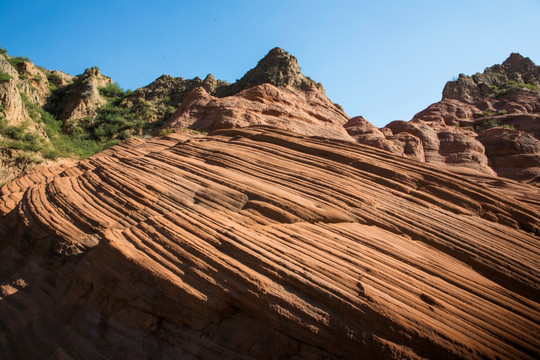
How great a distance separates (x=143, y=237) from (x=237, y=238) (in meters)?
1.84

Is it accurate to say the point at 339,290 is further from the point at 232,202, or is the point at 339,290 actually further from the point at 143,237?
the point at 143,237

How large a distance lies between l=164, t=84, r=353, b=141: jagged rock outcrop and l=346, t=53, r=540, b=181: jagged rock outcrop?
301cm

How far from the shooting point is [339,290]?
12.4 feet

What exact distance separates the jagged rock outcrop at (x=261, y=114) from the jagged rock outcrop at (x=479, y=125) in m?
3.01

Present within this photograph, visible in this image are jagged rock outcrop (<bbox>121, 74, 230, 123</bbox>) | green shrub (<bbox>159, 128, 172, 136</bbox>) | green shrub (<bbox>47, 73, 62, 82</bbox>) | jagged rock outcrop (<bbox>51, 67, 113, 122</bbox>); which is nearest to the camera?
green shrub (<bbox>159, 128, 172, 136</bbox>)

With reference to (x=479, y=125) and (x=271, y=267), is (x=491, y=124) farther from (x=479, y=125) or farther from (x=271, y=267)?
(x=271, y=267)

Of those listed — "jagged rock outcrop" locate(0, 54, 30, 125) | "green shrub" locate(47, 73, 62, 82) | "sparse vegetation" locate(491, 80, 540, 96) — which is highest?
"sparse vegetation" locate(491, 80, 540, 96)

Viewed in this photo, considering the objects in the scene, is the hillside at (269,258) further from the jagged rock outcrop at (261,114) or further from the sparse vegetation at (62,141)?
the sparse vegetation at (62,141)

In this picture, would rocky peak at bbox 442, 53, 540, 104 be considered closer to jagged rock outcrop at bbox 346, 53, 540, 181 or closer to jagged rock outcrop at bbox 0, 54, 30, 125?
jagged rock outcrop at bbox 346, 53, 540, 181

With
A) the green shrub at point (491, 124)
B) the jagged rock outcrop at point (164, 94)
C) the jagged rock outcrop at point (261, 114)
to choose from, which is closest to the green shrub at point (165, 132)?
the jagged rock outcrop at point (261, 114)

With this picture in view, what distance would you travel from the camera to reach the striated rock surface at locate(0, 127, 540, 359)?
11.7 ft

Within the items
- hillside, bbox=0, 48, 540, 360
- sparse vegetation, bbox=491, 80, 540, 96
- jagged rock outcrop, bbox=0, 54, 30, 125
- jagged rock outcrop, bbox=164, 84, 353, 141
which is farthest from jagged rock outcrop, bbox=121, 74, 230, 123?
sparse vegetation, bbox=491, 80, 540, 96

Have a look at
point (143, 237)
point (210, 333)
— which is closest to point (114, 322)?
point (143, 237)

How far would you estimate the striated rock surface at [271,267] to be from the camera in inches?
140
